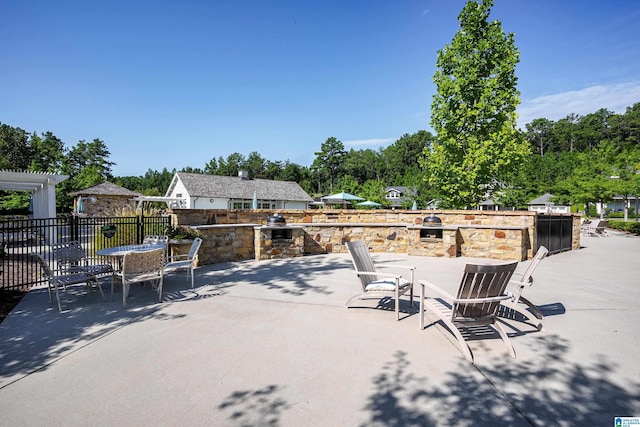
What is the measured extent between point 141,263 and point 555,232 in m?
11.7

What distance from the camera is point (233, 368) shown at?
3043 mm

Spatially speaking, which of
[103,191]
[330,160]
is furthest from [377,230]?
[330,160]

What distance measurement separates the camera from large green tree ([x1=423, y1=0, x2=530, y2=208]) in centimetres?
1306

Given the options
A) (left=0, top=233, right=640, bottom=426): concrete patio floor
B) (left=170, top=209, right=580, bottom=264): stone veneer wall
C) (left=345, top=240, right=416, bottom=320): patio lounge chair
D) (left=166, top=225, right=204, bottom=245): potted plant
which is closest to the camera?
(left=0, top=233, right=640, bottom=426): concrete patio floor

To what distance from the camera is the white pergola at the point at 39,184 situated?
38.0 feet

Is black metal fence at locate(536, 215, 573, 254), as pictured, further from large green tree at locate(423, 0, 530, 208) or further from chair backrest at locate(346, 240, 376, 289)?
chair backrest at locate(346, 240, 376, 289)

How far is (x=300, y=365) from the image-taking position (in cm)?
310

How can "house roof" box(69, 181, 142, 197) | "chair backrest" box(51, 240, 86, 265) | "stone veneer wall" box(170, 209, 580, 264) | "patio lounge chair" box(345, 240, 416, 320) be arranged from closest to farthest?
"patio lounge chair" box(345, 240, 416, 320) → "chair backrest" box(51, 240, 86, 265) → "stone veneer wall" box(170, 209, 580, 264) → "house roof" box(69, 181, 142, 197)

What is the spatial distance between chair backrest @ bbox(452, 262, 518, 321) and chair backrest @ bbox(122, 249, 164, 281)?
4269 millimetres

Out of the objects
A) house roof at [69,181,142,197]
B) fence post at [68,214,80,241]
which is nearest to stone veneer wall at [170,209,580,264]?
fence post at [68,214,80,241]

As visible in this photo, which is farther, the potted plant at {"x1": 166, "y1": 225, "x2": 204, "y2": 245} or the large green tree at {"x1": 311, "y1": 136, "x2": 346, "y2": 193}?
the large green tree at {"x1": 311, "y1": 136, "x2": 346, "y2": 193}

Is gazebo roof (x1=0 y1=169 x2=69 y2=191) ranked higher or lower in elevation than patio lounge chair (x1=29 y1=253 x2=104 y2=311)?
higher

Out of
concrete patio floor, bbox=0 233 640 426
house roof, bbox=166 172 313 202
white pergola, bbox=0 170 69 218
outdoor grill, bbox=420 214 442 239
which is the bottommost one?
concrete patio floor, bbox=0 233 640 426

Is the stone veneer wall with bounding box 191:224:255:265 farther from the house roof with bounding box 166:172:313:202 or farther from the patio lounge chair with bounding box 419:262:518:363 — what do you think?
the house roof with bounding box 166:172:313:202
